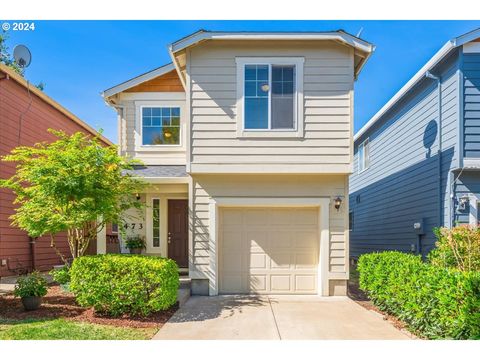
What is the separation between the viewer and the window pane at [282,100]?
8.36 metres

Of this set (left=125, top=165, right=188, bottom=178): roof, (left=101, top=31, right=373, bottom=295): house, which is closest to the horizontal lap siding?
(left=101, top=31, right=373, bottom=295): house

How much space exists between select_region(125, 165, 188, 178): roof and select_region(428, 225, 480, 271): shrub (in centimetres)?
566

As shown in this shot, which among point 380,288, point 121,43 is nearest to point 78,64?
point 121,43

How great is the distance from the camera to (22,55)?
31.4 ft

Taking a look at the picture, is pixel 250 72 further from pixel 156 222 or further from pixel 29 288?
pixel 29 288

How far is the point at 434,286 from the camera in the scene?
5.15m

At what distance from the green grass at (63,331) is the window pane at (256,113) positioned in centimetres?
452

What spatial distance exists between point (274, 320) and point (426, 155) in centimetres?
680

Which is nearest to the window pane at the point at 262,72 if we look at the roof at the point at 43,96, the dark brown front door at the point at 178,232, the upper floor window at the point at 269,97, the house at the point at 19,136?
the upper floor window at the point at 269,97

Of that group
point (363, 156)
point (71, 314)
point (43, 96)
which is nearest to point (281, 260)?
point (71, 314)

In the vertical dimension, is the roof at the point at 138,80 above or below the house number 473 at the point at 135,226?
above

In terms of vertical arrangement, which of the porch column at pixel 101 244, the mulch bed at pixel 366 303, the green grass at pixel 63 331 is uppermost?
the porch column at pixel 101 244

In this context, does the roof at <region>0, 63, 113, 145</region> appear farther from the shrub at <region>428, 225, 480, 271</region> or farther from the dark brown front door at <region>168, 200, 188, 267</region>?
the shrub at <region>428, 225, 480, 271</region>

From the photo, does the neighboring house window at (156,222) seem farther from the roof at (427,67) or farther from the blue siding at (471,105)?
the roof at (427,67)
